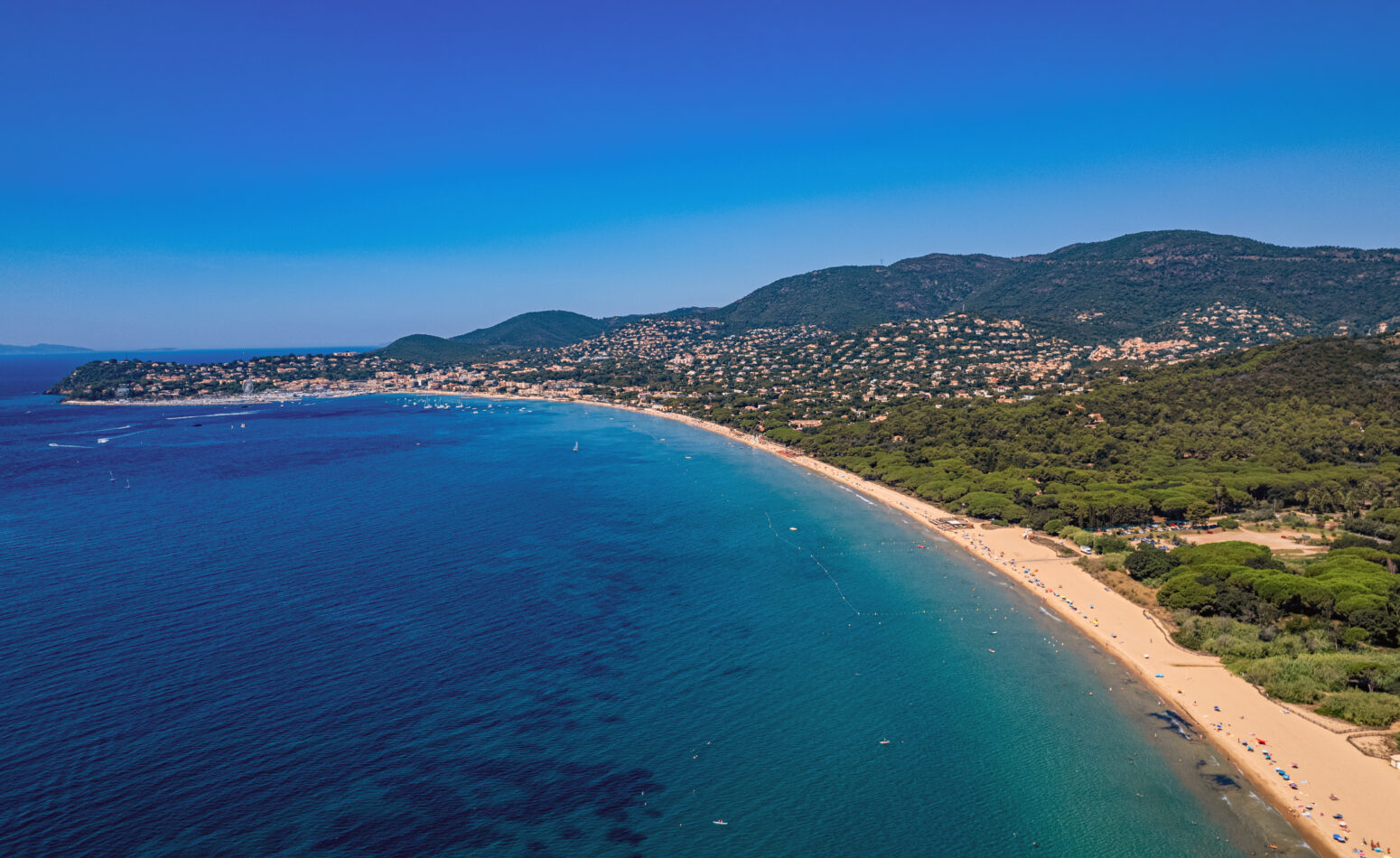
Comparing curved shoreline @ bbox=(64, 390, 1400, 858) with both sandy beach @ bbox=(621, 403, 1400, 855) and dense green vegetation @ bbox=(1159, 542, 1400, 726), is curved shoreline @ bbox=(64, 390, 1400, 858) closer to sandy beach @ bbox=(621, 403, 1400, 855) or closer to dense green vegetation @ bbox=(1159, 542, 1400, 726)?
sandy beach @ bbox=(621, 403, 1400, 855)

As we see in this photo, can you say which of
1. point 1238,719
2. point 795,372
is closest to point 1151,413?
point 1238,719

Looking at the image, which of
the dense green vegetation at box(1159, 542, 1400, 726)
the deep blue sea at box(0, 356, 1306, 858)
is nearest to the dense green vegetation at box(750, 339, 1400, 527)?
the deep blue sea at box(0, 356, 1306, 858)

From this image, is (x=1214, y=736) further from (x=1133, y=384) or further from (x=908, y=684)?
(x=1133, y=384)

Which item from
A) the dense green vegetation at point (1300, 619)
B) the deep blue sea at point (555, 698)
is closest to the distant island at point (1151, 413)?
the dense green vegetation at point (1300, 619)

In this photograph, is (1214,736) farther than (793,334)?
No

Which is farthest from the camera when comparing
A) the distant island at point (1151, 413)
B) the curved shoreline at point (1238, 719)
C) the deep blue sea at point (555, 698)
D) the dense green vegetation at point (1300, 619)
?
the distant island at point (1151, 413)

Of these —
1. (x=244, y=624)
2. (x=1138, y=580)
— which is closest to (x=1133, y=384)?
(x=1138, y=580)

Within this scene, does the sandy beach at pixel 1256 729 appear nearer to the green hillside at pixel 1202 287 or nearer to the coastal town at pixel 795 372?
the coastal town at pixel 795 372
